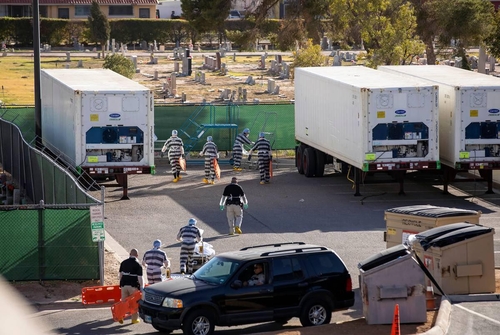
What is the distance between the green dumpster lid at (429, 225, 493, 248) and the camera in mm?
14367

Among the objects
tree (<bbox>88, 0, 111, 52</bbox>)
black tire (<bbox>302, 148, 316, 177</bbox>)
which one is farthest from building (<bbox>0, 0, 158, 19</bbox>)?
black tire (<bbox>302, 148, 316, 177</bbox>)

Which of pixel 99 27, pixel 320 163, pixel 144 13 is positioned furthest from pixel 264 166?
pixel 144 13

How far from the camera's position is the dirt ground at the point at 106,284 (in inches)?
497

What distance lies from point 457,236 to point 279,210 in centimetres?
1025

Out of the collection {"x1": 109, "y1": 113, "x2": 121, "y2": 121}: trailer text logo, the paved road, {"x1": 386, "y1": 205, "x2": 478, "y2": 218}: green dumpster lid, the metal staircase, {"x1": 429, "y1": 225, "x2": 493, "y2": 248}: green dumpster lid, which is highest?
{"x1": 109, "y1": 113, "x2": 121, "y2": 121}: trailer text logo

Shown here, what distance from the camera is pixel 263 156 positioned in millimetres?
27781

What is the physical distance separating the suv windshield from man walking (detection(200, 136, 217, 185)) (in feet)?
46.9

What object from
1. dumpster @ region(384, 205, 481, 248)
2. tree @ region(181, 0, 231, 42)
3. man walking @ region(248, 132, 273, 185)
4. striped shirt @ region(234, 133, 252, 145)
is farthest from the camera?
tree @ region(181, 0, 231, 42)

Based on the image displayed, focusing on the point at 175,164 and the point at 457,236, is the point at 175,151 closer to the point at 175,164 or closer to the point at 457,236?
the point at 175,164

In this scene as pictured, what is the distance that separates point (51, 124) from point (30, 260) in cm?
1371

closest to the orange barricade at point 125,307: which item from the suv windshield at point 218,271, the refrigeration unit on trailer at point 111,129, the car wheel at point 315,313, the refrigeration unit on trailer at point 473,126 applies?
the suv windshield at point 218,271

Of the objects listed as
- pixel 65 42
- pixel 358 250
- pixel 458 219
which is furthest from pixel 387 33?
pixel 65 42

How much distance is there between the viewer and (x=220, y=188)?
90.5 ft

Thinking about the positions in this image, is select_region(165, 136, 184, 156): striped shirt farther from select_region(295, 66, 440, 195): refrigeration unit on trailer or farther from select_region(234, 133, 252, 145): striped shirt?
select_region(295, 66, 440, 195): refrigeration unit on trailer
